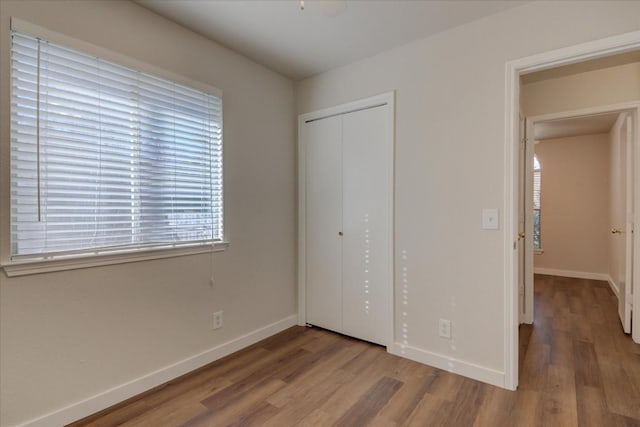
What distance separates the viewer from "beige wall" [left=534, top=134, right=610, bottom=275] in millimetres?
5250

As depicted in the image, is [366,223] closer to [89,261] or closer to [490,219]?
[490,219]

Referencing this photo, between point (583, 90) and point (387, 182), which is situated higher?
point (583, 90)

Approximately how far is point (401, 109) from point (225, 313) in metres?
2.16

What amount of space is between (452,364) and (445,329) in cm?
24

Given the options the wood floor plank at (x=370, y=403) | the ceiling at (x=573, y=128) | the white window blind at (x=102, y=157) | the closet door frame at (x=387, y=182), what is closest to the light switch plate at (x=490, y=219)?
the closet door frame at (x=387, y=182)

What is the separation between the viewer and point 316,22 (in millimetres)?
2205

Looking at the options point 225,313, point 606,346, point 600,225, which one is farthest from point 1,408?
point 600,225

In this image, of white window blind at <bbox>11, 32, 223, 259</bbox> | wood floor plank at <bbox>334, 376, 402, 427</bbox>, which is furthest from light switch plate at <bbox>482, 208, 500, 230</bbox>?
white window blind at <bbox>11, 32, 223, 259</bbox>

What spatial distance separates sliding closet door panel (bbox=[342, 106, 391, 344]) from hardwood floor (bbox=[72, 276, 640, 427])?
0.26m

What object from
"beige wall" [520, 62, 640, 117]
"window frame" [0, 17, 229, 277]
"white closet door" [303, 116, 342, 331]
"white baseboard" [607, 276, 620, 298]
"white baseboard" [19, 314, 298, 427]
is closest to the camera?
"window frame" [0, 17, 229, 277]

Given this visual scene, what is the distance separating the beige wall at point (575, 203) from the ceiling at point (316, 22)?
462cm

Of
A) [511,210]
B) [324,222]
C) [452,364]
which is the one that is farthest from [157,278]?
[511,210]

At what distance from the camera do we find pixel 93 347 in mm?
1854

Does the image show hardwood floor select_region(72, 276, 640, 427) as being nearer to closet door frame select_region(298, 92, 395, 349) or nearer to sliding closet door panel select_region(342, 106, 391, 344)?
sliding closet door panel select_region(342, 106, 391, 344)
